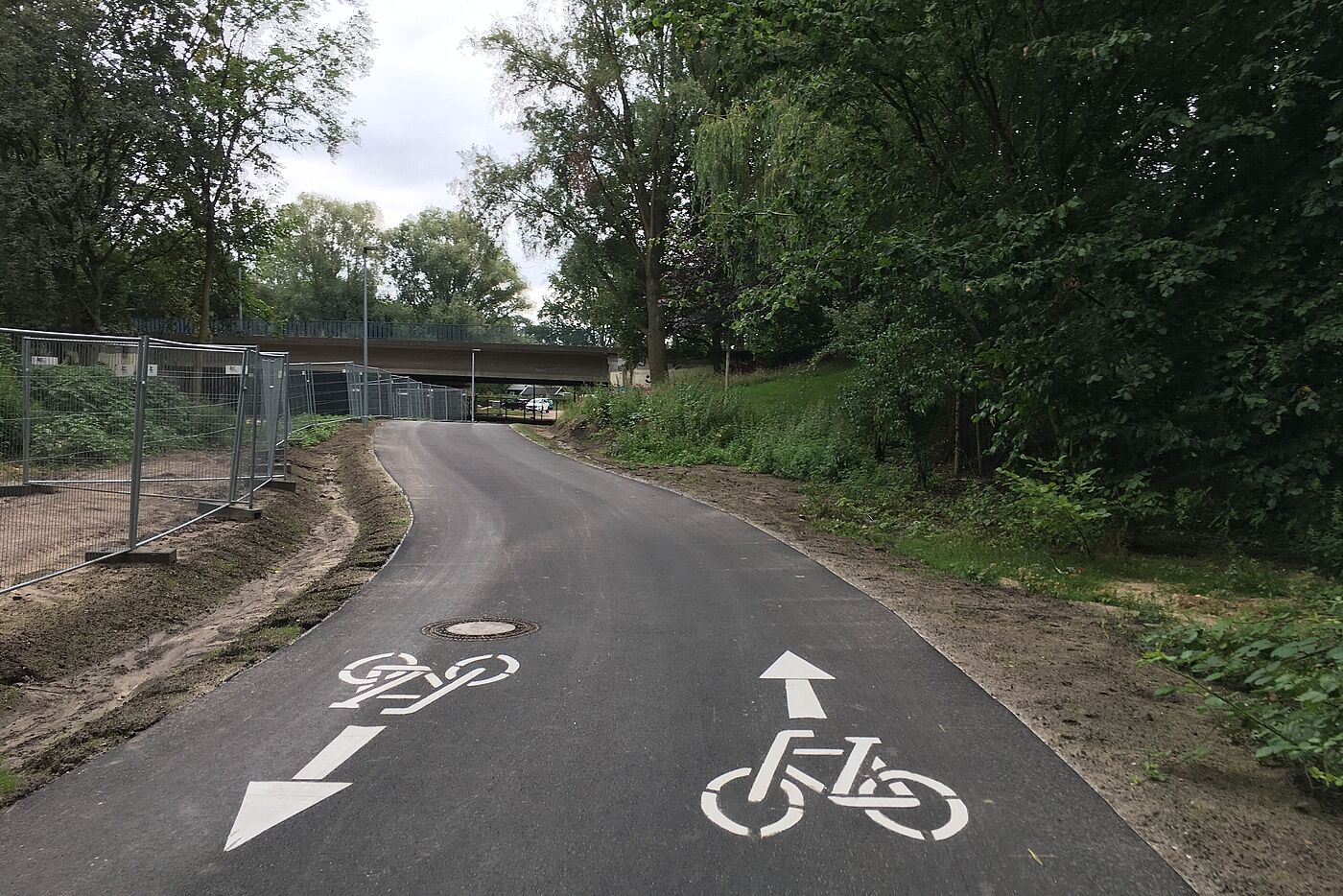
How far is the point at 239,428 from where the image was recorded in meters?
11.4

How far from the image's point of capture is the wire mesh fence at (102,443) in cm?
733

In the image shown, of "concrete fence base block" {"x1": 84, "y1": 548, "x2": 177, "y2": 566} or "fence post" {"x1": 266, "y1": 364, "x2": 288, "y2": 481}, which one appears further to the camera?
"fence post" {"x1": 266, "y1": 364, "x2": 288, "y2": 481}

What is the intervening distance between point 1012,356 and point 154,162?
94.1 feet

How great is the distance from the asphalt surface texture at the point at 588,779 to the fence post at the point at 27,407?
308 cm

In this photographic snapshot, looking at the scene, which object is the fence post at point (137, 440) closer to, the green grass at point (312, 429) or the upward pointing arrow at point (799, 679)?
the upward pointing arrow at point (799, 679)

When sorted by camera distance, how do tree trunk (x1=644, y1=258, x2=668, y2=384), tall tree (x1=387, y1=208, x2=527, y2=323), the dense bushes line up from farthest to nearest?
1. tall tree (x1=387, y1=208, x2=527, y2=323)
2. tree trunk (x1=644, y1=258, x2=668, y2=384)
3. the dense bushes

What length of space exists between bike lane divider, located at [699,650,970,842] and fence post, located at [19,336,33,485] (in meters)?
6.76

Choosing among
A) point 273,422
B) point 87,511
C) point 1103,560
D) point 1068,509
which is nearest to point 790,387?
point 273,422

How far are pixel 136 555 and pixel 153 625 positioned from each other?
1.45 m

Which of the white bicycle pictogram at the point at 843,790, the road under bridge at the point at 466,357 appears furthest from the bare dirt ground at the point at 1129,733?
the road under bridge at the point at 466,357

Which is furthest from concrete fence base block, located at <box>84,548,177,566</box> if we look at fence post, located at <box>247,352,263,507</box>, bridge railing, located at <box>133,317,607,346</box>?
bridge railing, located at <box>133,317,607,346</box>

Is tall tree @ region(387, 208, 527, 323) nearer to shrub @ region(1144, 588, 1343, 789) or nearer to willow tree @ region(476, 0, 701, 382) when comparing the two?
willow tree @ region(476, 0, 701, 382)

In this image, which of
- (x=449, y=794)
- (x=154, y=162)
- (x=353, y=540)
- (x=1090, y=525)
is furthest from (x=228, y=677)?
(x=154, y=162)

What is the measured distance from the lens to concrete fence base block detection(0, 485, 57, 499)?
7.05 meters
